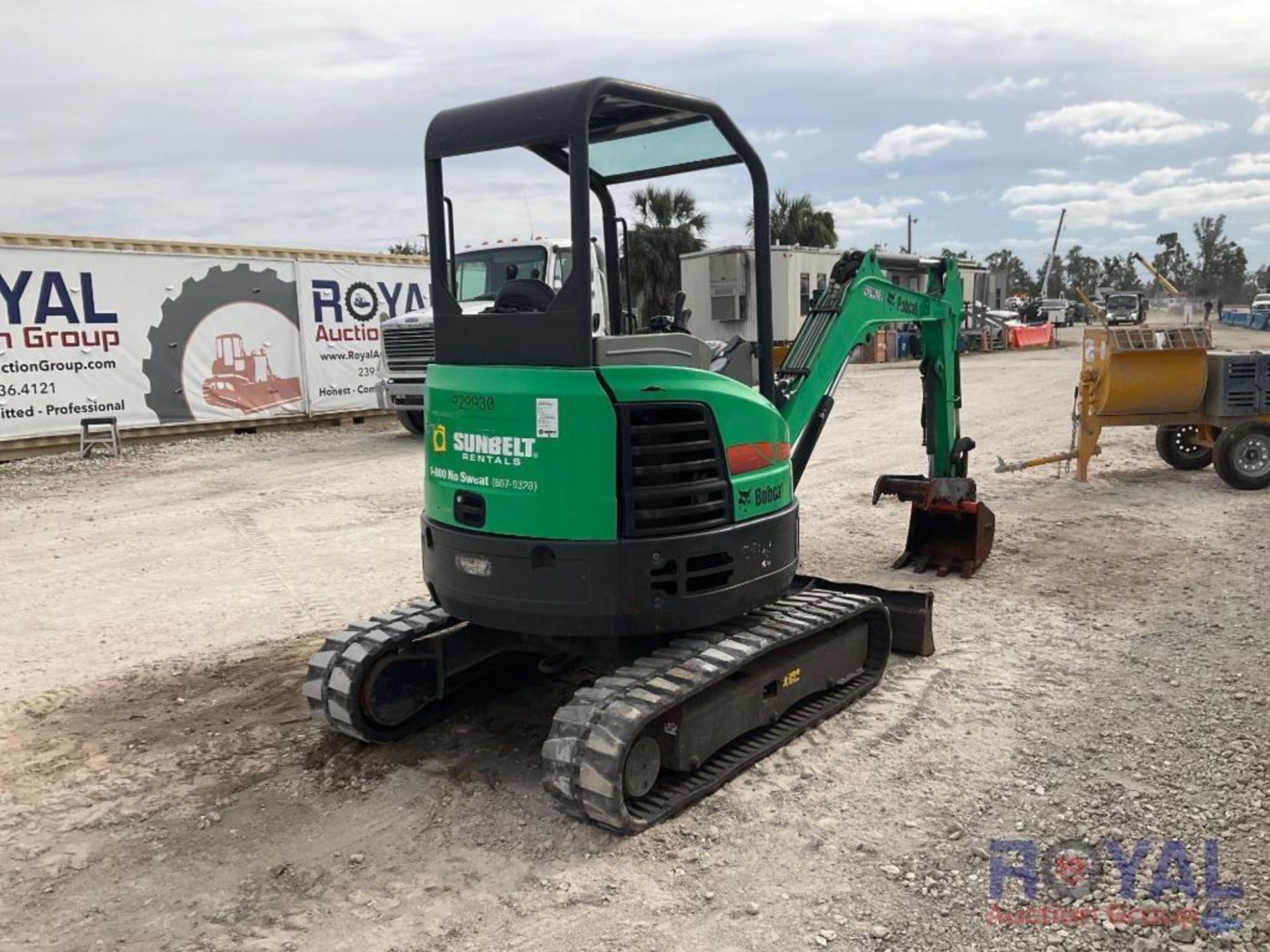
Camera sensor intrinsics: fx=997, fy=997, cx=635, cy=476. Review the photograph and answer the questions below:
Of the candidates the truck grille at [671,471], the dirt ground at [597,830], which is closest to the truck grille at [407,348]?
the dirt ground at [597,830]

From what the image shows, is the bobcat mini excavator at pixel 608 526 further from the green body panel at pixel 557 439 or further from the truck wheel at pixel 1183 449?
the truck wheel at pixel 1183 449

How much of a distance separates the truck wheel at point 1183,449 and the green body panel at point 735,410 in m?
8.52

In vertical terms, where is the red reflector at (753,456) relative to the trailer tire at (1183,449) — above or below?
above

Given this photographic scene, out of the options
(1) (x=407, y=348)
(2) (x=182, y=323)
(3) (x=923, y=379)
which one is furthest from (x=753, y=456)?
(2) (x=182, y=323)

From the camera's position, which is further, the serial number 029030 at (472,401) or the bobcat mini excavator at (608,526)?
the serial number 029030 at (472,401)

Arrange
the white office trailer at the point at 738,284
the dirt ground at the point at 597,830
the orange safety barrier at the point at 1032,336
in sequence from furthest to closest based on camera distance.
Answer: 1. the orange safety barrier at the point at 1032,336
2. the white office trailer at the point at 738,284
3. the dirt ground at the point at 597,830

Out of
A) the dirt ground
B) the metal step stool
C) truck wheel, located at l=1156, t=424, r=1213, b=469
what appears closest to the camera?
the dirt ground

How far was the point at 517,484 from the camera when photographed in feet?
13.8

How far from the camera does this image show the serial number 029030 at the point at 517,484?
13.7 feet

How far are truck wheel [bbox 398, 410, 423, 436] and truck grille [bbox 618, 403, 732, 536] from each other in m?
13.0

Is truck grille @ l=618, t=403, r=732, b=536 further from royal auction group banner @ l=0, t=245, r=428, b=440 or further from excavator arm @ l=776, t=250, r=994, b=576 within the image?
royal auction group banner @ l=0, t=245, r=428, b=440

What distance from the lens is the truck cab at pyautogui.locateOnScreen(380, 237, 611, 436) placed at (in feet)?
31.6

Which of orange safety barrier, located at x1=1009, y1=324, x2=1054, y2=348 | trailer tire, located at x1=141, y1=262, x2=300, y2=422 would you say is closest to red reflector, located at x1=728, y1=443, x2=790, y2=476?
trailer tire, located at x1=141, y1=262, x2=300, y2=422

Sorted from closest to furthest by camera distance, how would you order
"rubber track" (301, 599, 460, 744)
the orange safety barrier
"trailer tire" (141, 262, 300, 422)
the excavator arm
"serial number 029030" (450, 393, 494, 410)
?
"serial number 029030" (450, 393, 494, 410) → "rubber track" (301, 599, 460, 744) → the excavator arm → "trailer tire" (141, 262, 300, 422) → the orange safety barrier
